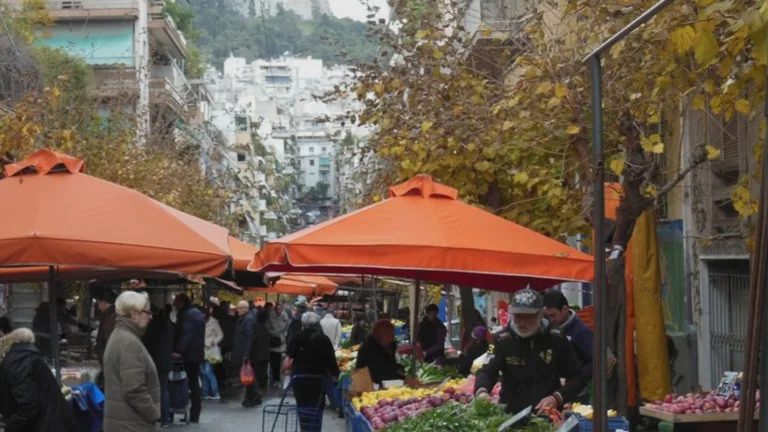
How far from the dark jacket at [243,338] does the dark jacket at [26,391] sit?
1622 centimetres

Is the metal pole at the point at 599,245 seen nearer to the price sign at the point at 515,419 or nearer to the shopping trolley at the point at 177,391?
the price sign at the point at 515,419

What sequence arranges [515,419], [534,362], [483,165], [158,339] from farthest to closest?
1. [158,339]
2. [483,165]
3. [534,362]
4. [515,419]

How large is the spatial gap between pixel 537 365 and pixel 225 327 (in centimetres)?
1938

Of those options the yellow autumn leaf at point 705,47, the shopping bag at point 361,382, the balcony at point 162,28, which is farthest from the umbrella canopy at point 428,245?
the balcony at point 162,28

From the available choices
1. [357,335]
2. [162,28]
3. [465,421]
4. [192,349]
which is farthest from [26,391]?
[162,28]

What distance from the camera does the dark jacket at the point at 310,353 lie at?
15.1 meters

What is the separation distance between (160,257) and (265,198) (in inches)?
4727

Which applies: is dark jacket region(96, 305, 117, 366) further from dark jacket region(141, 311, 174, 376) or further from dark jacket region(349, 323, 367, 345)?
dark jacket region(349, 323, 367, 345)

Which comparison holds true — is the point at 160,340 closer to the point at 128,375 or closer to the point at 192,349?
the point at 192,349

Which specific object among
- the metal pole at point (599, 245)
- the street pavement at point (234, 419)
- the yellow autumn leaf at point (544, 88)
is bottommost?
the street pavement at point (234, 419)

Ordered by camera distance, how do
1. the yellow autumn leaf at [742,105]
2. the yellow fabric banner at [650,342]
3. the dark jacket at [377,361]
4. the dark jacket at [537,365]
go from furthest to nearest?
the dark jacket at [377,361], the yellow fabric banner at [650,342], the dark jacket at [537,365], the yellow autumn leaf at [742,105]

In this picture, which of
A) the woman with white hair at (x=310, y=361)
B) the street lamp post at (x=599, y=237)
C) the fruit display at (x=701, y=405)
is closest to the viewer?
the street lamp post at (x=599, y=237)

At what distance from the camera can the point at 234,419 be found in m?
21.9

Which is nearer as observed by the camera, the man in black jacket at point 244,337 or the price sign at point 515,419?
the price sign at point 515,419
